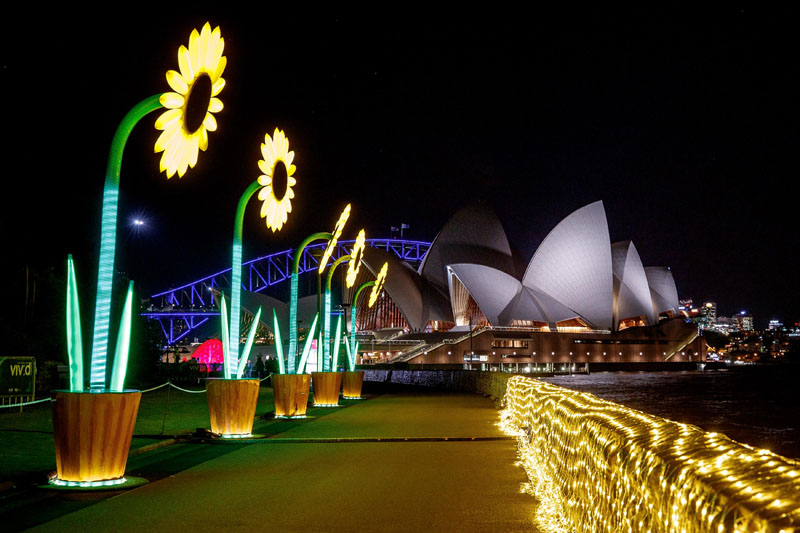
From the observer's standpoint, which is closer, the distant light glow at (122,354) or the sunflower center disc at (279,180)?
the distant light glow at (122,354)

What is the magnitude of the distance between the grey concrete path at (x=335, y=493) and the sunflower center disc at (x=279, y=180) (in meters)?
4.56

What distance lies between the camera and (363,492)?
760cm

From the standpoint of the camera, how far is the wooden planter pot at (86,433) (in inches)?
303

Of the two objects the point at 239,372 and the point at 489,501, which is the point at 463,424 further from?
the point at 489,501

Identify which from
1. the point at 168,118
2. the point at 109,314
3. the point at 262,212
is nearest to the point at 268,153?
the point at 262,212

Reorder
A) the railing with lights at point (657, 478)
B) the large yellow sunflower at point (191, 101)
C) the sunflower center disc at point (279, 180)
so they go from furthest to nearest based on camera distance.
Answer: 1. the sunflower center disc at point (279, 180)
2. the large yellow sunflower at point (191, 101)
3. the railing with lights at point (657, 478)

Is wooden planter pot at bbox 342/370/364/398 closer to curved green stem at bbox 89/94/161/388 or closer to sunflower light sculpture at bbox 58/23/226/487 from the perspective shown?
sunflower light sculpture at bbox 58/23/226/487

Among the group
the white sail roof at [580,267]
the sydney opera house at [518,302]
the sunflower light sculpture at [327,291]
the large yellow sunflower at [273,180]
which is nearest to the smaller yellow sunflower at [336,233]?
the sunflower light sculpture at [327,291]

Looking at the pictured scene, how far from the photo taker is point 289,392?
17391 millimetres

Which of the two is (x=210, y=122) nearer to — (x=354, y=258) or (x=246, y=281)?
(x=354, y=258)

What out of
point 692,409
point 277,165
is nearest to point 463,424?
point 277,165

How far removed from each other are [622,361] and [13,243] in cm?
7596

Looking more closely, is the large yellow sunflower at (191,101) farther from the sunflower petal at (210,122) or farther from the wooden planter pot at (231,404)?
the wooden planter pot at (231,404)

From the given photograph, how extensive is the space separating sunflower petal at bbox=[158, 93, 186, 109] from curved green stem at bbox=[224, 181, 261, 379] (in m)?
4.88
